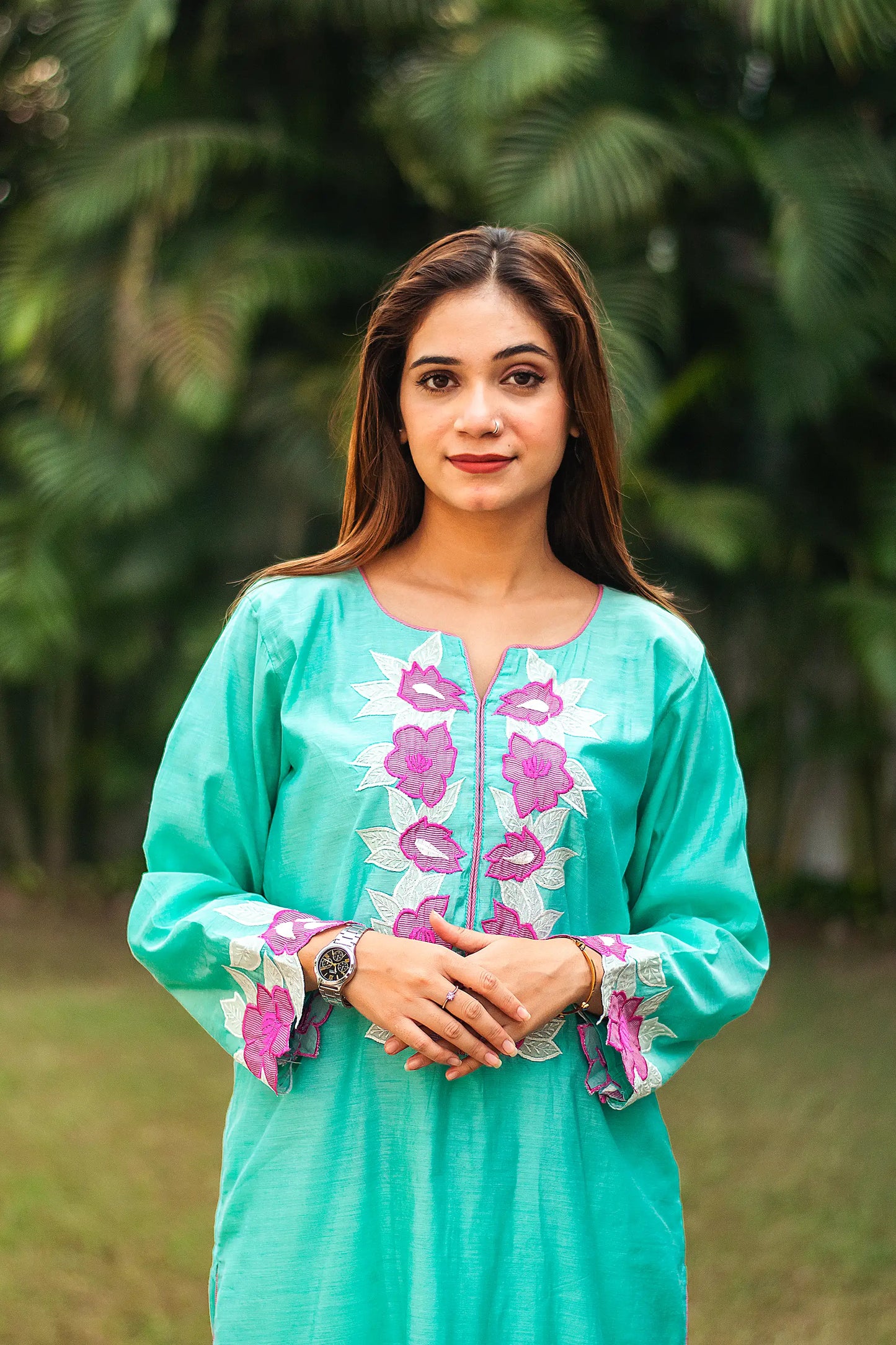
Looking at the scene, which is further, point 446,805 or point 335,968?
point 446,805

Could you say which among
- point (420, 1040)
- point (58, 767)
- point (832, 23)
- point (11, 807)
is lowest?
point (11, 807)

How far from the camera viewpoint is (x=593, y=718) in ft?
5.56

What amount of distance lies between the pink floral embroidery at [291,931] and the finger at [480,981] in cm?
15

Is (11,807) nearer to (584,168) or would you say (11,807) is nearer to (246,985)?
(584,168)

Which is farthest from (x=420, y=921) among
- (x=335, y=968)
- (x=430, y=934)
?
(x=335, y=968)

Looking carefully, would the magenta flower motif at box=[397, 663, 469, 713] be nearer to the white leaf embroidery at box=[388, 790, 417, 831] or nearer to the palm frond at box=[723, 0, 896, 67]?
the white leaf embroidery at box=[388, 790, 417, 831]

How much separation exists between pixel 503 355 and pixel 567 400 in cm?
12

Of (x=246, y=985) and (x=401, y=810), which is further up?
(x=401, y=810)

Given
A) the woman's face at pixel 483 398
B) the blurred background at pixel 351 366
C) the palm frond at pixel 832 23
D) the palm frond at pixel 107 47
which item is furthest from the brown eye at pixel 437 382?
the palm frond at pixel 107 47

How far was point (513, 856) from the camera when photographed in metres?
1.64

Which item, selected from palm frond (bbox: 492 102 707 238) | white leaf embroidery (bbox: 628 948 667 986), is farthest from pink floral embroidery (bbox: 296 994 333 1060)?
palm frond (bbox: 492 102 707 238)

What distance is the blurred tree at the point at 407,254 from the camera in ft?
18.4

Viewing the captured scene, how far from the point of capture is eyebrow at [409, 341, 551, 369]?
5.51ft

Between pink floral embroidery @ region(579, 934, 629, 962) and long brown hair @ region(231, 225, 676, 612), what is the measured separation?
1.62 feet
